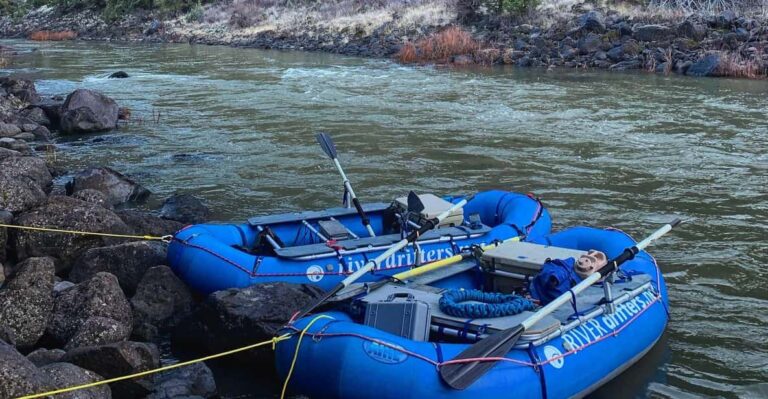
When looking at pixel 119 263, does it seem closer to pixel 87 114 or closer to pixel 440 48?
pixel 87 114

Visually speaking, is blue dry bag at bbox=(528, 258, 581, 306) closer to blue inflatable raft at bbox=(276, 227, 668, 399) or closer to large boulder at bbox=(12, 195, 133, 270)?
blue inflatable raft at bbox=(276, 227, 668, 399)

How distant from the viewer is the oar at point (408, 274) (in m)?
5.16

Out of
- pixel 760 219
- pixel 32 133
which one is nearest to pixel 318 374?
pixel 760 219

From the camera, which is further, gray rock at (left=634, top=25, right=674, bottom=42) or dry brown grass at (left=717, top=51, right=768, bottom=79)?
gray rock at (left=634, top=25, right=674, bottom=42)

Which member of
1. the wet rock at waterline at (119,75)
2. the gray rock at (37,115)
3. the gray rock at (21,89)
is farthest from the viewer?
the wet rock at waterline at (119,75)

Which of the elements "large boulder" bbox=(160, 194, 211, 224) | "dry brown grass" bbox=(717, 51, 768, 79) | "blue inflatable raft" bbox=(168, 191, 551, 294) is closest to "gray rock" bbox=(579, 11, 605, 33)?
"dry brown grass" bbox=(717, 51, 768, 79)

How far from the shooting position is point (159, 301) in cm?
580

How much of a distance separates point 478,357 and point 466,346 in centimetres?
20

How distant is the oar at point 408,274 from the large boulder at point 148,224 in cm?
267

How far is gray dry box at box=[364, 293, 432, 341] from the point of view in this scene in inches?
183

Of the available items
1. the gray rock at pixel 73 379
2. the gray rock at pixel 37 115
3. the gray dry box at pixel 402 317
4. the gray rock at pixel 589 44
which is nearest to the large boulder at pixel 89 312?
the gray rock at pixel 73 379

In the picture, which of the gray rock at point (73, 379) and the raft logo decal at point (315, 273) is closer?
the gray rock at point (73, 379)

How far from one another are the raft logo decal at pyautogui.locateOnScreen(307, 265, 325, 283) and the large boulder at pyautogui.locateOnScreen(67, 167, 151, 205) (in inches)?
143

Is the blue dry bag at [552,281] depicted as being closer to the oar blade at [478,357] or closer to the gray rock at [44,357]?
the oar blade at [478,357]
